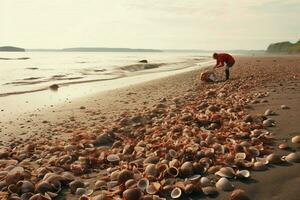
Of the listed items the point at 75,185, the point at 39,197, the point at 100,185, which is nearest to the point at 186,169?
the point at 100,185

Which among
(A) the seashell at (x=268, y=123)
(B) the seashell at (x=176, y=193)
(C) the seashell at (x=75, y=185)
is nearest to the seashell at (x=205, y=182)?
(B) the seashell at (x=176, y=193)

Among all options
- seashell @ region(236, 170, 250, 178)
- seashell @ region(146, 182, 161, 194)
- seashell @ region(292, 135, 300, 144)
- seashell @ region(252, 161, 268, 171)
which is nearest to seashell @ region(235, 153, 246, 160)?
seashell @ region(252, 161, 268, 171)

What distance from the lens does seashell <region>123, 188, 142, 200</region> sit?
3.67 metres

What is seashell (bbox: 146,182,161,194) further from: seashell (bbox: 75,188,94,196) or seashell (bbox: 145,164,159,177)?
seashell (bbox: 75,188,94,196)

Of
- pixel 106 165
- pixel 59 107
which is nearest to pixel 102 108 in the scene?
pixel 59 107

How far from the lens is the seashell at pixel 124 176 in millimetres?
4250

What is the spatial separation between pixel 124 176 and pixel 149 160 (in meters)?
0.59

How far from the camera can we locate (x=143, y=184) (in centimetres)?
395

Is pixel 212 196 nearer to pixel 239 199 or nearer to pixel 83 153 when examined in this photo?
pixel 239 199

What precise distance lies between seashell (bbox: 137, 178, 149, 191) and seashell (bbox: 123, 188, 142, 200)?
0.53ft

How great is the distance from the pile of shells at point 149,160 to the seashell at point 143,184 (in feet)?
0.03

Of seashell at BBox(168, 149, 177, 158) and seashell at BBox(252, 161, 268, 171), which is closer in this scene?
seashell at BBox(252, 161, 268, 171)

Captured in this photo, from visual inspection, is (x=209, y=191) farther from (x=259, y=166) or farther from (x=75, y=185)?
(x=75, y=185)

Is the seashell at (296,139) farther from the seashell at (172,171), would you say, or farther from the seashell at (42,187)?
the seashell at (42,187)
